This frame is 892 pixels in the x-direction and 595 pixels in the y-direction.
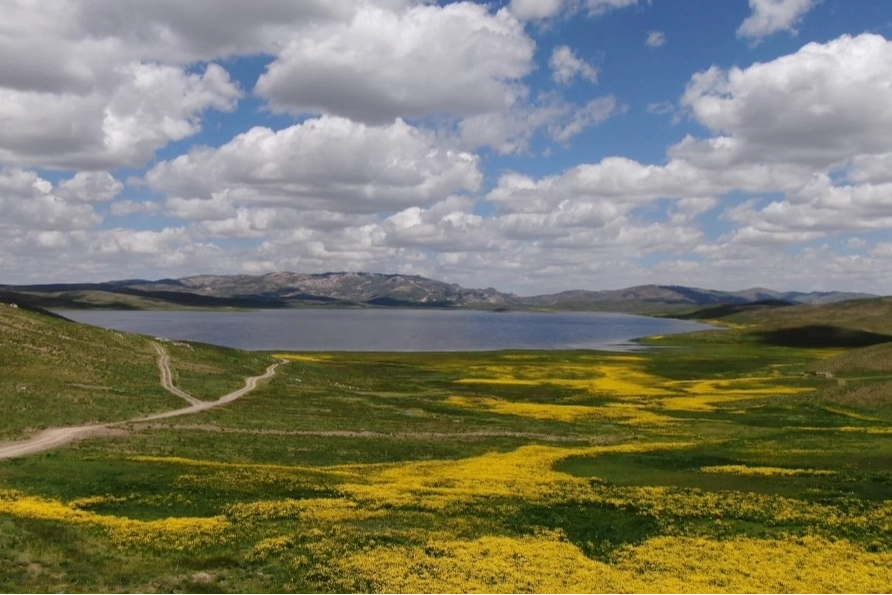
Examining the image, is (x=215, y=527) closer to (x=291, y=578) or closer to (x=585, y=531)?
(x=291, y=578)

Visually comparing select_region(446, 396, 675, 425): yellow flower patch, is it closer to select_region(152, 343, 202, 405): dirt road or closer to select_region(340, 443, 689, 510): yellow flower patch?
select_region(340, 443, 689, 510): yellow flower patch

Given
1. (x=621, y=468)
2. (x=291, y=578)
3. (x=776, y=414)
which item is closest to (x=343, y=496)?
(x=291, y=578)

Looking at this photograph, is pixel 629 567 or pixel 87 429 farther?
pixel 87 429

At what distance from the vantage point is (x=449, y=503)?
33.1 meters

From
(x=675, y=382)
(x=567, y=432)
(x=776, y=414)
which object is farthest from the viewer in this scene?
(x=675, y=382)

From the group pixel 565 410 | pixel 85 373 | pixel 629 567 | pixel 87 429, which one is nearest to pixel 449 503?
pixel 629 567

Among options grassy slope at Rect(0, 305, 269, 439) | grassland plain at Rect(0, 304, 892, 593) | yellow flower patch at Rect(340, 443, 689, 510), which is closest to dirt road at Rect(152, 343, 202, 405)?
grassy slope at Rect(0, 305, 269, 439)

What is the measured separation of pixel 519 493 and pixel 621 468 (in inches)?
463

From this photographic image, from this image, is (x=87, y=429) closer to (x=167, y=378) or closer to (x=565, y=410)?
(x=167, y=378)

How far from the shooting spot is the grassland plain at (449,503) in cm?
2386

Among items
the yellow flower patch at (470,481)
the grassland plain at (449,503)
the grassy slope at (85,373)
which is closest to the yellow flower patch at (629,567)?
the grassland plain at (449,503)

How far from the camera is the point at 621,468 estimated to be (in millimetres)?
44812

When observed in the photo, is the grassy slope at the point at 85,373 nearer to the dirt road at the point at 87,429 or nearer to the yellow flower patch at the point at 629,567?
the dirt road at the point at 87,429

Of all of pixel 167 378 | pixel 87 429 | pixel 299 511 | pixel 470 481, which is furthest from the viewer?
pixel 167 378
